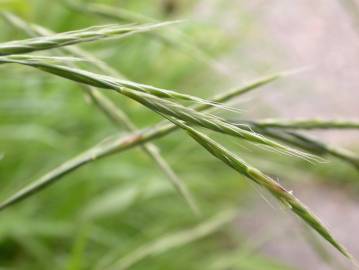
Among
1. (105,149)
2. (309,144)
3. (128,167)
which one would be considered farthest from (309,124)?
(128,167)

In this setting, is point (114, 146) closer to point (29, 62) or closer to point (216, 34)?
point (29, 62)

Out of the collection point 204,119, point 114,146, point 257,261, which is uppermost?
point 257,261

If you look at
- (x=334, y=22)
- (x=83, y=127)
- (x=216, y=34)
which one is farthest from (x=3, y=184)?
(x=334, y=22)

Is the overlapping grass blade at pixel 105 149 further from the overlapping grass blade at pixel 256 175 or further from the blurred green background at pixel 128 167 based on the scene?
the blurred green background at pixel 128 167

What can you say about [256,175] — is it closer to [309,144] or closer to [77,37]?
[77,37]

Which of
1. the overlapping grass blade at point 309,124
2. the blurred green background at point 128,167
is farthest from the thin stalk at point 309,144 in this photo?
the blurred green background at point 128,167
